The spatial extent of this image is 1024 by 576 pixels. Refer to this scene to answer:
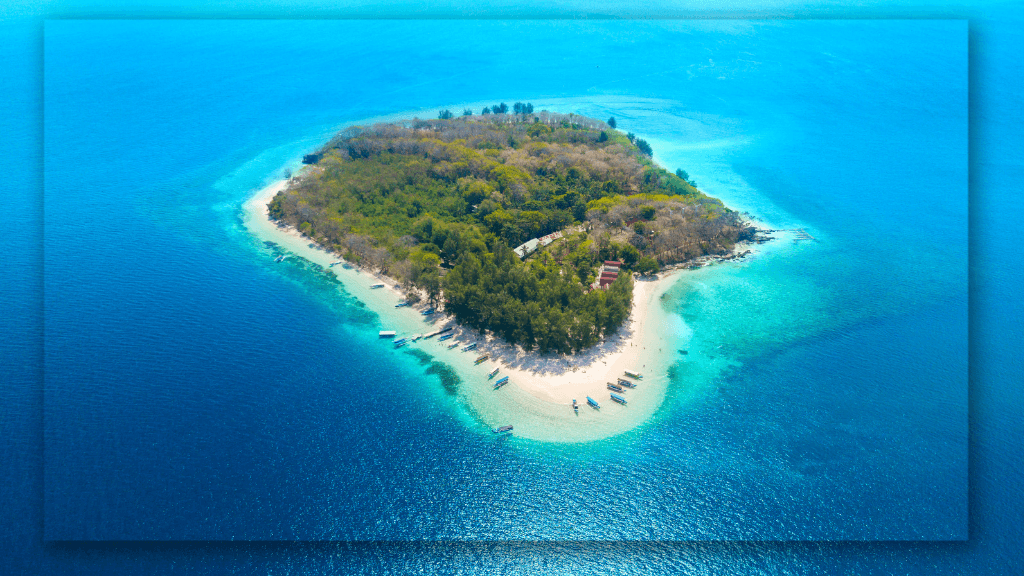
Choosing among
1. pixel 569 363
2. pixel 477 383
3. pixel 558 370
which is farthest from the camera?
pixel 569 363

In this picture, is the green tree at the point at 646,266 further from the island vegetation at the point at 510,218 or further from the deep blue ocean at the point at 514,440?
the deep blue ocean at the point at 514,440

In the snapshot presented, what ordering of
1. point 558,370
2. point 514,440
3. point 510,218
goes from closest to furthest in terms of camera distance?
1. point 514,440
2. point 558,370
3. point 510,218

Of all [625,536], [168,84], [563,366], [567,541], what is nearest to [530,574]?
[567,541]

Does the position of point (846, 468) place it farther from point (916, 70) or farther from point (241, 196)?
point (916, 70)

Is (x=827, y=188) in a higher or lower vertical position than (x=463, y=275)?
higher

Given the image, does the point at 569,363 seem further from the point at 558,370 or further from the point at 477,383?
the point at 477,383

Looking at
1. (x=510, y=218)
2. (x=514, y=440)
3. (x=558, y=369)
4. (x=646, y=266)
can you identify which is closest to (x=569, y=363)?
(x=558, y=369)

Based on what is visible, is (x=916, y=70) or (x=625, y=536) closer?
(x=625, y=536)

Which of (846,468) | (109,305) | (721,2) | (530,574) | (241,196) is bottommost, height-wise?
(530,574)
